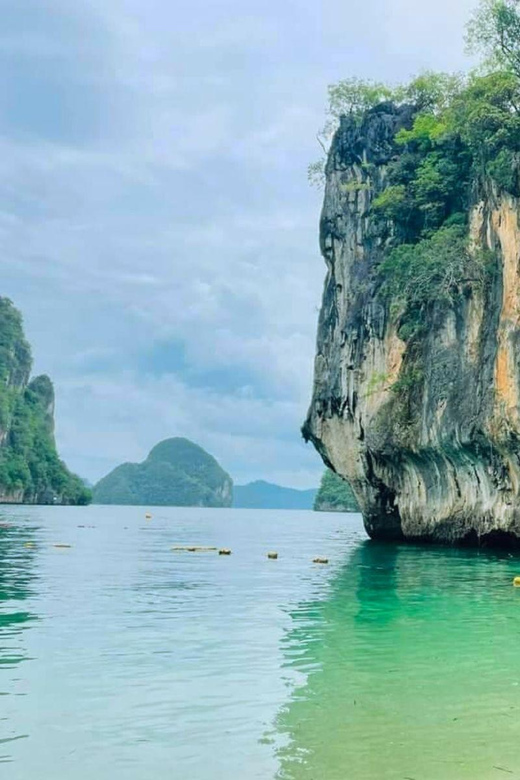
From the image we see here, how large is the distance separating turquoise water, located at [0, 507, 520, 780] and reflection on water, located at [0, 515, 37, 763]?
3 cm

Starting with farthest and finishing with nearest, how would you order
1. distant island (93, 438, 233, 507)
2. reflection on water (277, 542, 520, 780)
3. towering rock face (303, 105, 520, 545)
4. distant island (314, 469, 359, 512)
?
distant island (93, 438, 233, 507)
distant island (314, 469, 359, 512)
towering rock face (303, 105, 520, 545)
reflection on water (277, 542, 520, 780)

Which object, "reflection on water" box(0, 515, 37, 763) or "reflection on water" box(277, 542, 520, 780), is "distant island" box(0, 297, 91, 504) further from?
"reflection on water" box(277, 542, 520, 780)

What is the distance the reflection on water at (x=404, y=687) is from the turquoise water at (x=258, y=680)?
2 cm

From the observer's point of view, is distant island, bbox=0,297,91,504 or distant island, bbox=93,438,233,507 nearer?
distant island, bbox=0,297,91,504

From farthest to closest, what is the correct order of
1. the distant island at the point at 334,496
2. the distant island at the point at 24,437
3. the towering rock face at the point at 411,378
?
the distant island at the point at 334,496
the distant island at the point at 24,437
the towering rock face at the point at 411,378

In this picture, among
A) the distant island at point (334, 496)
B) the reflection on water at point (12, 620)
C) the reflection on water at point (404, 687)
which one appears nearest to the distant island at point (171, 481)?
the distant island at point (334, 496)

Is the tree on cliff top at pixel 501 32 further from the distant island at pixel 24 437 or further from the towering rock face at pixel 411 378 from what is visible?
the distant island at pixel 24 437

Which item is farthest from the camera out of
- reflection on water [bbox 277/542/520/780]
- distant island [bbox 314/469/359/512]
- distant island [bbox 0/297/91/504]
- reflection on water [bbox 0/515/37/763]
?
distant island [bbox 314/469/359/512]

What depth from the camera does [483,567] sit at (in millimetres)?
20578

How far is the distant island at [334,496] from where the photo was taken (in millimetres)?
99188

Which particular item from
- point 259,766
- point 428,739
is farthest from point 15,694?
point 428,739

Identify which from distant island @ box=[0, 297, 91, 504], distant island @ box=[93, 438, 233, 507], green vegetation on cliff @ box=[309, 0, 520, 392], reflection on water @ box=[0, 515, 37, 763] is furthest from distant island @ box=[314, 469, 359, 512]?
reflection on water @ box=[0, 515, 37, 763]

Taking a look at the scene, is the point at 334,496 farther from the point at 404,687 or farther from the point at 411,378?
the point at 404,687

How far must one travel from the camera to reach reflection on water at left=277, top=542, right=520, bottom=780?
18.4ft
